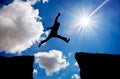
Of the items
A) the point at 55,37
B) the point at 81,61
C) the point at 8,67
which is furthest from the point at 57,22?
the point at 8,67

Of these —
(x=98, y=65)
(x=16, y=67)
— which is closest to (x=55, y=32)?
(x=16, y=67)

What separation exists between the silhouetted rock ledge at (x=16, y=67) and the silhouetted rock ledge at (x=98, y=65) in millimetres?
2914

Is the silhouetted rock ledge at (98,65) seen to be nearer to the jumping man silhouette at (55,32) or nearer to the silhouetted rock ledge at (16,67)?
the silhouetted rock ledge at (16,67)

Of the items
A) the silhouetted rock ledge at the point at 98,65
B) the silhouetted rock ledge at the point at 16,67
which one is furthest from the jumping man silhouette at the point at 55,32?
the silhouetted rock ledge at the point at 16,67

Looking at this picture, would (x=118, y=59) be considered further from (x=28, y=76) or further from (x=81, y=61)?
(x=28, y=76)

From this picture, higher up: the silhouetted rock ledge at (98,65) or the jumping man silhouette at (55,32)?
the jumping man silhouette at (55,32)

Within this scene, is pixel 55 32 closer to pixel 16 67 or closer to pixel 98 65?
pixel 16 67

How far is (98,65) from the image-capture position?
12.7 m

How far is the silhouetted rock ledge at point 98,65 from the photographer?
1234 cm

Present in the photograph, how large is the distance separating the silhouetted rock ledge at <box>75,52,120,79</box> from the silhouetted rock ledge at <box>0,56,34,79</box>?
2914 millimetres

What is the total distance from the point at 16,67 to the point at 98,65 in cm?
480

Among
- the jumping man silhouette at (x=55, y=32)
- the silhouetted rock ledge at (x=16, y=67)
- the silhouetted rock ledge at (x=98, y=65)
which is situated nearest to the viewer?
the silhouetted rock ledge at (x=98, y=65)

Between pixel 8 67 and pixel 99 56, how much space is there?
5.40 m

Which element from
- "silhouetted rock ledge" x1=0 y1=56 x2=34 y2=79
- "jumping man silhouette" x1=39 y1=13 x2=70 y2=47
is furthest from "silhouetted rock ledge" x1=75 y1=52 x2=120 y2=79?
"jumping man silhouette" x1=39 y1=13 x2=70 y2=47
